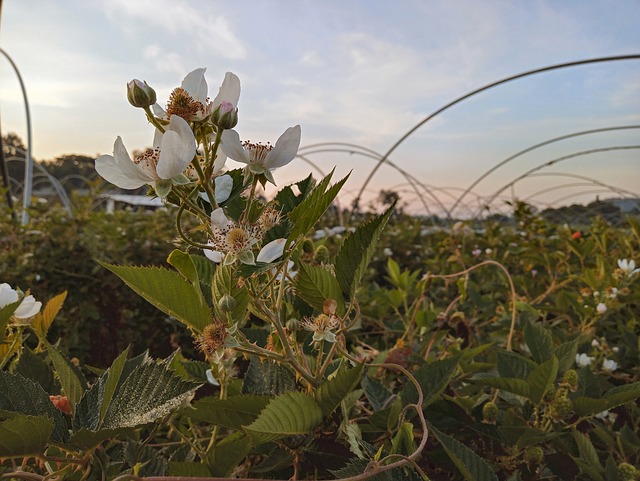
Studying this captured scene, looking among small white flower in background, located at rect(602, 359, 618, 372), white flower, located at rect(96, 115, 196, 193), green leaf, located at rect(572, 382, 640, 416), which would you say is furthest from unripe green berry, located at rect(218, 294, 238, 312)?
small white flower in background, located at rect(602, 359, 618, 372)

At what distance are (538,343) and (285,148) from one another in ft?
1.73

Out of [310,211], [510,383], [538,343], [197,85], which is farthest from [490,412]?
[197,85]

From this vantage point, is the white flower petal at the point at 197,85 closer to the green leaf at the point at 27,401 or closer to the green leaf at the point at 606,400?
the green leaf at the point at 27,401

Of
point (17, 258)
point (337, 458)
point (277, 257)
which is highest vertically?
point (277, 257)

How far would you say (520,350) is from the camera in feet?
4.00

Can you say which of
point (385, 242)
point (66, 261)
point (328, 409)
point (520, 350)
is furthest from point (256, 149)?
point (385, 242)

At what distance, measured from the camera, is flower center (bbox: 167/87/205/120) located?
1.49ft

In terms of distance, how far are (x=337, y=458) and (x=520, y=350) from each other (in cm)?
81

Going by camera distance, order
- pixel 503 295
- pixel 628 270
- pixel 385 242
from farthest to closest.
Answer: pixel 385 242 → pixel 503 295 → pixel 628 270

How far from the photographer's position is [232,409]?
488 mm

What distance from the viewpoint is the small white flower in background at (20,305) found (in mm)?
574

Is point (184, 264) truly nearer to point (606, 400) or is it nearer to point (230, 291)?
point (230, 291)

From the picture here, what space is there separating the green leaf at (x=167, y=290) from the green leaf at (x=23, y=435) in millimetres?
120

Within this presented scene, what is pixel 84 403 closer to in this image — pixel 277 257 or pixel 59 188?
pixel 277 257
